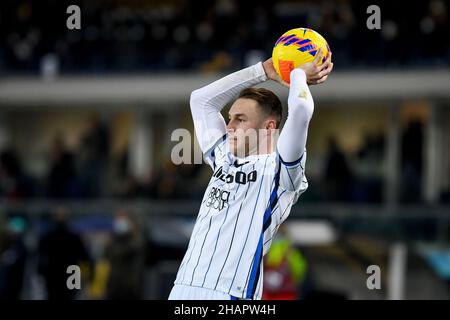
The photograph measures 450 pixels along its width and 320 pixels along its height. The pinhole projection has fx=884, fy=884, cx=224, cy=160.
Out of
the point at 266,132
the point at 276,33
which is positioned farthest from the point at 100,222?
the point at 266,132

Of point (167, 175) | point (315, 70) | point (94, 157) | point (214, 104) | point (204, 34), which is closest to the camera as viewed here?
point (315, 70)

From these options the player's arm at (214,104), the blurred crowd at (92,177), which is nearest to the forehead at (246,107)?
the player's arm at (214,104)

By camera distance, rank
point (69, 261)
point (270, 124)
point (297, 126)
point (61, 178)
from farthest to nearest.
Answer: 1. point (61, 178)
2. point (69, 261)
3. point (270, 124)
4. point (297, 126)

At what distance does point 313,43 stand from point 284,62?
0.17 metres

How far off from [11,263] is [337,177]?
635cm

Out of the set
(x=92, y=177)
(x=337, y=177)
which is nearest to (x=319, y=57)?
(x=337, y=177)

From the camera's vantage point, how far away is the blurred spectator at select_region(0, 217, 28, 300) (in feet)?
36.7

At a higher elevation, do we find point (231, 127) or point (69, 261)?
point (231, 127)

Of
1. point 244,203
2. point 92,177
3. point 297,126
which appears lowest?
point 92,177

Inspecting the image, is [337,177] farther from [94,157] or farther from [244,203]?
[244,203]

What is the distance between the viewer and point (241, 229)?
435 centimetres

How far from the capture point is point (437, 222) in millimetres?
12727

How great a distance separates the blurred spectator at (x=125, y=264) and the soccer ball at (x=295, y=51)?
21.9ft

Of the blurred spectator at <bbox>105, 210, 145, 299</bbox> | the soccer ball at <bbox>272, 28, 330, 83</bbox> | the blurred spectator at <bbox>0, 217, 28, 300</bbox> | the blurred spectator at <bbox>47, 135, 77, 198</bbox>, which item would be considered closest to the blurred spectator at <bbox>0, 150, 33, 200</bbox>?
the blurred spectator at <bbox>47, 135, 77, 198</bbox>
